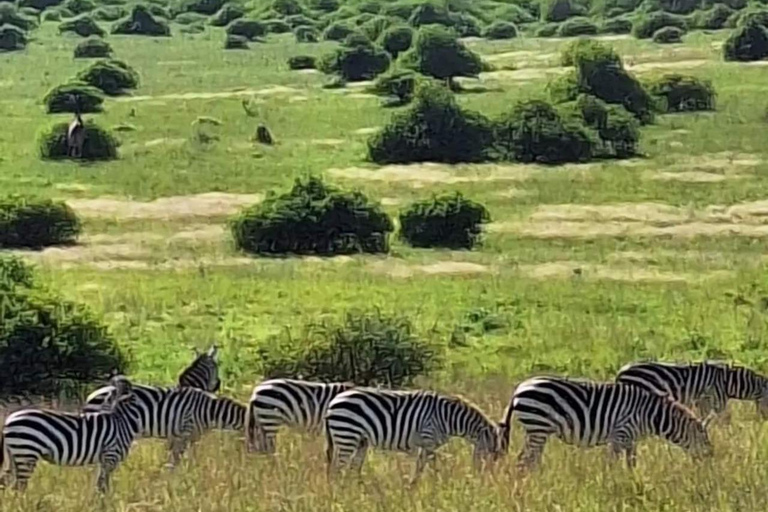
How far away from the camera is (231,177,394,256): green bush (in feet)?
107

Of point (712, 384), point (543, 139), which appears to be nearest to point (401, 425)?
point (712, 384)

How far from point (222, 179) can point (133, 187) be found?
7.72ft

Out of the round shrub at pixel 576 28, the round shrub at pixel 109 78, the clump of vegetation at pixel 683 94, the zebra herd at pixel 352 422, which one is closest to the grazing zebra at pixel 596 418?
the zebra herd at pixel 352 422

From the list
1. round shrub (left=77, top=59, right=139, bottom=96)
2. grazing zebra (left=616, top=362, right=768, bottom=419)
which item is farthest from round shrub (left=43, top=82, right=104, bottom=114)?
grazing zebra (left=616, top=362, right=768, bottom=419)

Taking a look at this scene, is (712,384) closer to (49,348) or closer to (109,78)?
(49,348)

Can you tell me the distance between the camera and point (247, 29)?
3270 inches

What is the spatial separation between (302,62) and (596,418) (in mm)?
57713

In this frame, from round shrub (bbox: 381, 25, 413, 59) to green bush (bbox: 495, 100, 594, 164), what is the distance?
84.7 ft

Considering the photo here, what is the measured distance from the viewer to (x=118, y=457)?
12109mm

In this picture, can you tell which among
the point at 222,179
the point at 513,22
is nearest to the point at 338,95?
the point at 222,179

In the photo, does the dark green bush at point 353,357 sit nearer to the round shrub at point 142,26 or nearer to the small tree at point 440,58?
the small tree at point 440,58

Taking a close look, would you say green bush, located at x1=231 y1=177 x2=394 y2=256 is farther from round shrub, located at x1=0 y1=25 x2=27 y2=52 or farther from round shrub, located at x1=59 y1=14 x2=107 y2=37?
round shrub, located at x1=59 y1=14 x2=107 y2=37

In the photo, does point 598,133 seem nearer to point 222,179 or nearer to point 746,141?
point 746,141

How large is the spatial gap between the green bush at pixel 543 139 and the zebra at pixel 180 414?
107 ft
